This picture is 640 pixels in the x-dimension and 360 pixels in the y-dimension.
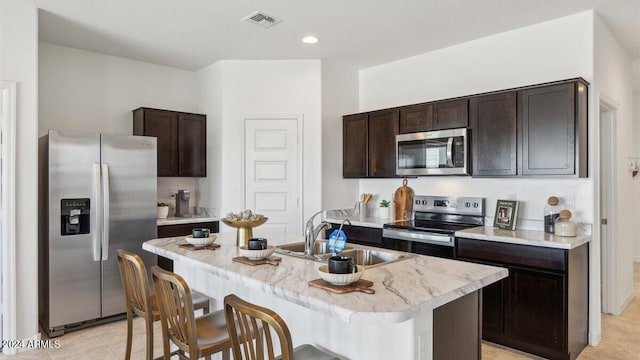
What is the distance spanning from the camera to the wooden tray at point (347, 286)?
161 centimetres

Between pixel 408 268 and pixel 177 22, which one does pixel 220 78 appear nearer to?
pixel 177 22

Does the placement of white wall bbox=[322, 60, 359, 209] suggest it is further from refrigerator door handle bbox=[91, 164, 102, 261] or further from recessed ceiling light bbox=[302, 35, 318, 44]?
refrigerator door handle bbox=[91, 164, 102, 261]

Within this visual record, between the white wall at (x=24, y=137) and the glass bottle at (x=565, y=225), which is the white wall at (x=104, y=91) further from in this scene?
the glass bottle at (x=565, y=225)

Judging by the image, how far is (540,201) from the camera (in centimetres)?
Result: 363

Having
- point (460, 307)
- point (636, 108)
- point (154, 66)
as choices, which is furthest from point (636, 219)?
point (154, 66)

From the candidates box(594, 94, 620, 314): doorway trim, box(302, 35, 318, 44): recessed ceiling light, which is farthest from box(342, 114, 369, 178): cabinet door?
box(594, 94, 620, 314): doorway trim

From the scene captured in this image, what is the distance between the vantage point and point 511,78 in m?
3.85

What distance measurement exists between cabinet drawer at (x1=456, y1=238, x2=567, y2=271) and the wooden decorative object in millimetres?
1004

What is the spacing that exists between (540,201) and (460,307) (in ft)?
7.28

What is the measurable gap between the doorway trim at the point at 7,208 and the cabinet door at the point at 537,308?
3909mm

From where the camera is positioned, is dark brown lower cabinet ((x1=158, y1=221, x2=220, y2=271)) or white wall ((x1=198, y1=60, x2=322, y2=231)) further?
white wall ((x1=198, y1=60, x2=322, y2=231))

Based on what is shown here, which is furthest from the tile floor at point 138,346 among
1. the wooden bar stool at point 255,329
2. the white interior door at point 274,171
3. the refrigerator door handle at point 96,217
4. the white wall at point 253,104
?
the wooden bar stool at point 255,329

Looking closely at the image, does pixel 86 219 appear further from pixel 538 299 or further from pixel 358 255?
pixel 538 299

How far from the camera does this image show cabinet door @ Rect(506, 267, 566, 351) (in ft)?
9.75
